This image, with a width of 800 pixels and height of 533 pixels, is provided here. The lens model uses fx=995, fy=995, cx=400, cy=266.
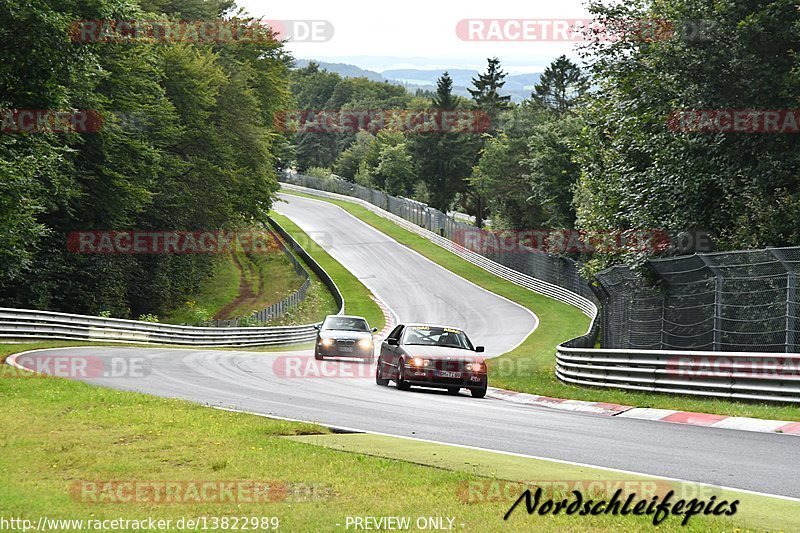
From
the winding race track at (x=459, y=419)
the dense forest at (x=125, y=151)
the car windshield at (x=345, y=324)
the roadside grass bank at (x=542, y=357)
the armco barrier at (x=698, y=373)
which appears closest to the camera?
the winding race track at (x=459, y=419)

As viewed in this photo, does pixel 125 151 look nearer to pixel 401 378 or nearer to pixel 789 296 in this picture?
pixel 401 378

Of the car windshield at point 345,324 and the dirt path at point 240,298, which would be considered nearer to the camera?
the car windshield at point 345,324

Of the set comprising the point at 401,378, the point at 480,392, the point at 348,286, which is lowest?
the point at 348,286

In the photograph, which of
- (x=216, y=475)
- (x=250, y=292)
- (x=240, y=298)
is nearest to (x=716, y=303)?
(x=216, y=475)

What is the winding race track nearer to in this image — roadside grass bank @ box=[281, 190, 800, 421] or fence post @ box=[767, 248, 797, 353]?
roadside grass bank @ box=[281, 190, 800, 421]

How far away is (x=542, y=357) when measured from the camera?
39094 mm

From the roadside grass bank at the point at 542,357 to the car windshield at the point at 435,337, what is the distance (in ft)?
6.52

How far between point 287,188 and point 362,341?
100 metres

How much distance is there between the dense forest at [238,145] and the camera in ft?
80.7

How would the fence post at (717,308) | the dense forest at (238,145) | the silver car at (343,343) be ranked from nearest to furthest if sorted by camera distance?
the fence post at (717,308) → the dense forest at (238,145) → the silver car at (343,343)

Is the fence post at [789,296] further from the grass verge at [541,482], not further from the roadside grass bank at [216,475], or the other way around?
the roadside grass bank at [216,475]

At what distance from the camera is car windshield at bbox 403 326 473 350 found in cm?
2056

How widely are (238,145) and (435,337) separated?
37971 mm

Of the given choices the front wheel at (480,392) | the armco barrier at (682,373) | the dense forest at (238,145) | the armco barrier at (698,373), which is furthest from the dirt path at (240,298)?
the front wheel at (480,392)
